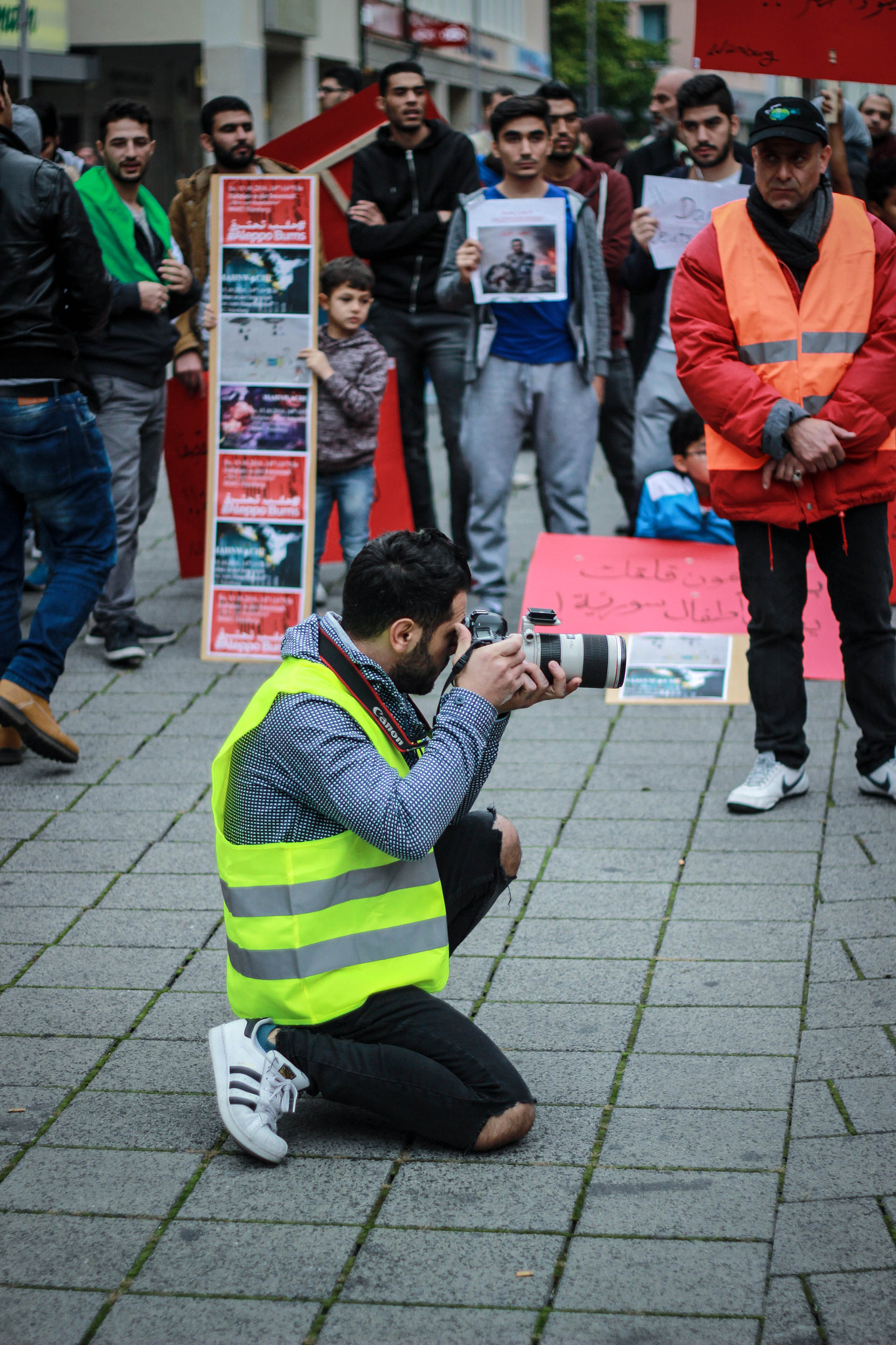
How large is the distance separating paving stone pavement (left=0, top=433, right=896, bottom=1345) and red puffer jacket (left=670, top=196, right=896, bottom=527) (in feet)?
3.23

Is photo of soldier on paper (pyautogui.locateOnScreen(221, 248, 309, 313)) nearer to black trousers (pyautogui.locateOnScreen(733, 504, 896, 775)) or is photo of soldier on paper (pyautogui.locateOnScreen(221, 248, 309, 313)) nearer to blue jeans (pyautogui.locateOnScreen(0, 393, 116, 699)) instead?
A: blue jeans (pyautogui.locateOnScreen(0, 393, 116, 699))

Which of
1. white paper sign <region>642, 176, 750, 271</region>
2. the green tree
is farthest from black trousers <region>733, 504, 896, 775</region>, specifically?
the green tree

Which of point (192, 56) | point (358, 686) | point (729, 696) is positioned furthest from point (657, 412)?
point (192, 56)

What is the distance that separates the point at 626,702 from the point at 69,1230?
382cm

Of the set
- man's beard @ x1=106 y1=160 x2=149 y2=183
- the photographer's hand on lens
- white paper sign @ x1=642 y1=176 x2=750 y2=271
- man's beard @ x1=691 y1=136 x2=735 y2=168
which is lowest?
the photographer's hand on lens

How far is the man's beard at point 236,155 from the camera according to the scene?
721 centimetres

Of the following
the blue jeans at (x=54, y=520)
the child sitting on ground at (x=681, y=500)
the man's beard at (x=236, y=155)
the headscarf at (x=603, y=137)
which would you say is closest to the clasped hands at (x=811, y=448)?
the child sitting on ground at (x=681, y=500)

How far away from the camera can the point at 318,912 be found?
312 cm

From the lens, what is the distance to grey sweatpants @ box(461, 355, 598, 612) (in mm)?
7117

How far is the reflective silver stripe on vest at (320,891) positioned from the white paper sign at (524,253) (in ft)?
14.1

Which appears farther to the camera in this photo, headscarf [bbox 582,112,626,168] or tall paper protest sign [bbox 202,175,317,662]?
headscarf [bbox 582,112,626,168]

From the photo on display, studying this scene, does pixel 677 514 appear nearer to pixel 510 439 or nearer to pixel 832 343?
pixel 510 439

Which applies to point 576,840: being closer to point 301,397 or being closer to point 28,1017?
point 28,1017

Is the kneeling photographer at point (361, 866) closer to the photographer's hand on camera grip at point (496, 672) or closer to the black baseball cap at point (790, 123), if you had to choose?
the photographer's hand on camera grip at point (496, 672)
